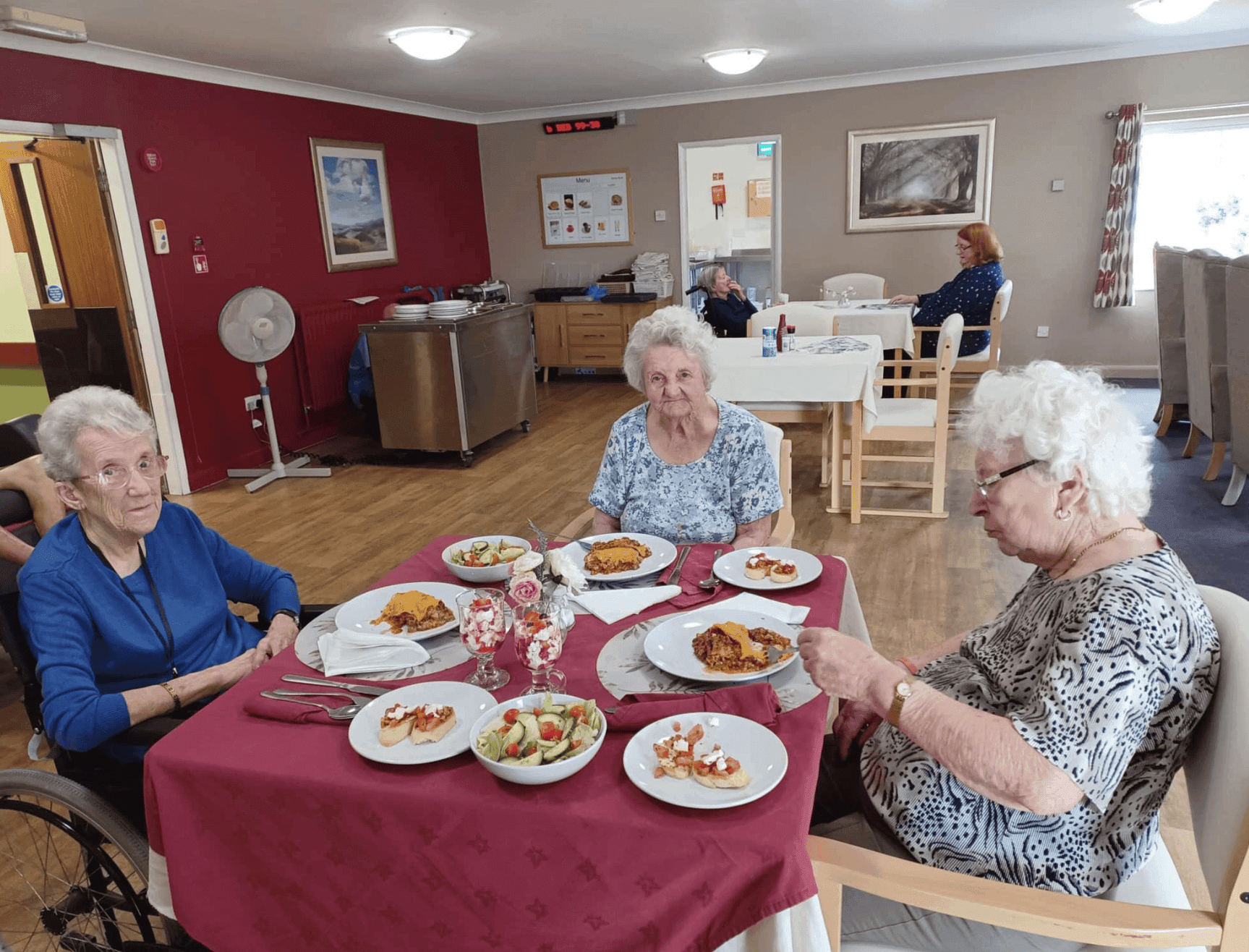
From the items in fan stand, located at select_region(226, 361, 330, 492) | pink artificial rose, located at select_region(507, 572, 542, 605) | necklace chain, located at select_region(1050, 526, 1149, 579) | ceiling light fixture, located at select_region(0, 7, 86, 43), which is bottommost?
fan stand, located at select_region(226, 361, 330, 492)

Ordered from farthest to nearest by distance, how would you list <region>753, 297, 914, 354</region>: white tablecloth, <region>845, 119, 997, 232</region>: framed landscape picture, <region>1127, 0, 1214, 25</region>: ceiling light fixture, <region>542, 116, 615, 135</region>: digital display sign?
<region>542, 116, 615, 135</region>: digital display sign, <region>845, 119, 997, 232</region>: framed landscape picture, <region>753, 297, 914, 354</region>: white tablecloth, <region>1127, 0, 1214, 25</region>: ceiling light fixture

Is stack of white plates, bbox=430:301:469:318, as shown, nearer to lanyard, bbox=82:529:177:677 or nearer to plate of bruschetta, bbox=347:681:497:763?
lanyard, bbox=82:529:177:677

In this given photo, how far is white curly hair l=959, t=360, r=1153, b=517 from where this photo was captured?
1.17 meters

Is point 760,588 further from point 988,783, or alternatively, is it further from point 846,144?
point 846,144

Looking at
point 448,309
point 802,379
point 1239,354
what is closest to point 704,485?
point 802,379

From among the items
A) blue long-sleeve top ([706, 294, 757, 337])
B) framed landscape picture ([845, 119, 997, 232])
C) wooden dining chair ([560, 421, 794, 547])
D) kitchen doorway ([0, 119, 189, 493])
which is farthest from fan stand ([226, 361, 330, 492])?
framed landscape picture ([845, 119, 997, 232])

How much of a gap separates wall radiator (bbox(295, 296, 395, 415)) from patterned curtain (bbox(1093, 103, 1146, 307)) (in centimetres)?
591

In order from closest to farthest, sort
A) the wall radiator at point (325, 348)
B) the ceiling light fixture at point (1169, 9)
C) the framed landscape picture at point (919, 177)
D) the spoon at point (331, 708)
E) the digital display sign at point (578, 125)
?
the spoon at point (331, 708), the ceiling light fixture at point (1169, 9), the wall radiator at point (325, 348), the framed landscape picture at point (919, 177), the digital display sign at point (578, 125)

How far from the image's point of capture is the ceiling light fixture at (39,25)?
11.6 feet

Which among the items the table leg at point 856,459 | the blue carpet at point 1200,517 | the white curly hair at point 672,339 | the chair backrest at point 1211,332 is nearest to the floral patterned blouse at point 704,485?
the white curly hair at point 672,339

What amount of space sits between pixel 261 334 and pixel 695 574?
4.15 m

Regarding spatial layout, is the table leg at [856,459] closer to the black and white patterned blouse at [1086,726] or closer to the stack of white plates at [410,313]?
the black and white patterned blouse at [1086,726]

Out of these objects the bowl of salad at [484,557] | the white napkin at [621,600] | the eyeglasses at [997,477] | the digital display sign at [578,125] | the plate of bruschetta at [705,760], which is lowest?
the plate of bruschetta at [705,760]

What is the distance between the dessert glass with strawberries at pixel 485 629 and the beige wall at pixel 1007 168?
6.71m
